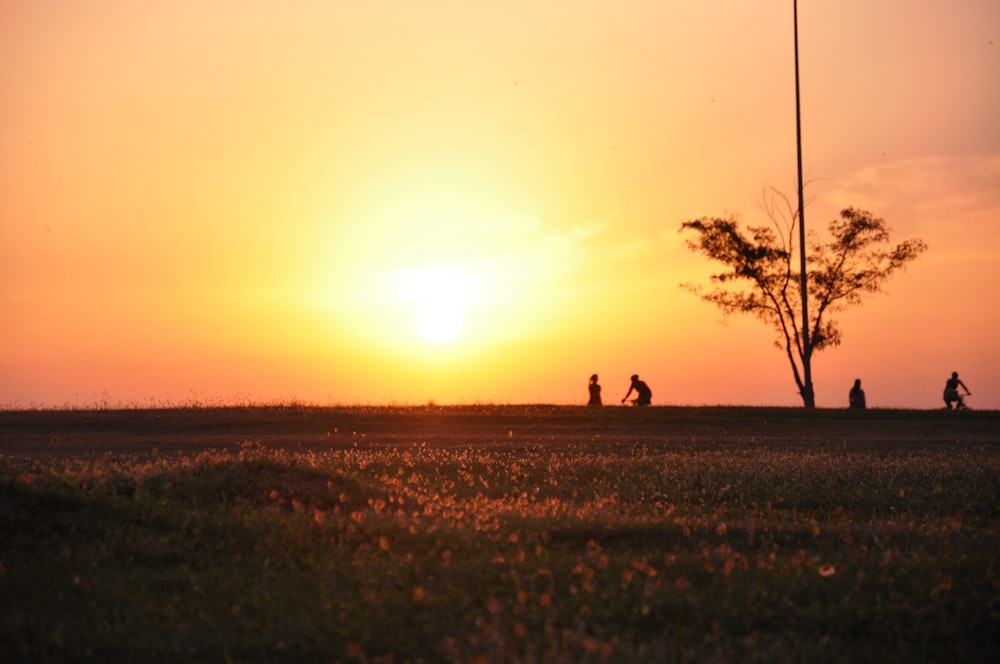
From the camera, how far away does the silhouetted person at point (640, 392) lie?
42719 mm

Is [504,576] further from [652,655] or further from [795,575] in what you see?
[795,575]

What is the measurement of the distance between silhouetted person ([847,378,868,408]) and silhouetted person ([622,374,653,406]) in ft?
31.6

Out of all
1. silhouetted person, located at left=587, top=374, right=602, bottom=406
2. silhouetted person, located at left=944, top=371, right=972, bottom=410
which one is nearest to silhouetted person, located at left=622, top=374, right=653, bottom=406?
silhouetted person, located at left=587, top=374, right=602, bottom=406

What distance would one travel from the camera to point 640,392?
4303 centimetres

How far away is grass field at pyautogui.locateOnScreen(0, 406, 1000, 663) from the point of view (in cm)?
762

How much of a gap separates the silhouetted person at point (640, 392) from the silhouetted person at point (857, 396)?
9.64m

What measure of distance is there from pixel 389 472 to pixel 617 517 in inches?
280

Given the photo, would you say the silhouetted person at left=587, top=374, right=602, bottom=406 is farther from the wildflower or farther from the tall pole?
the wildflower

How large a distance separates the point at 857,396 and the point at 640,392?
1034 cm

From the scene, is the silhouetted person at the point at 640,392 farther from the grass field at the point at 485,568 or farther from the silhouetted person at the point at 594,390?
the grass field at the point at 485,568

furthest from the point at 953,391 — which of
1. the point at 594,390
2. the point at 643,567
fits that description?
the point at 643,567

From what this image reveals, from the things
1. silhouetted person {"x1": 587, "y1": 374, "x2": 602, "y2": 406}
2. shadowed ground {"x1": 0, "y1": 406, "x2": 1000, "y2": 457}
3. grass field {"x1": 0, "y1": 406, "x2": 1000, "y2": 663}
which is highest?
silhouetted person {"x1": 587, "y1": 374, "x2": 602, "y2": 406}

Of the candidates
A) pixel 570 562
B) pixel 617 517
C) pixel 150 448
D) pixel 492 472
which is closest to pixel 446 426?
pixel 150 448

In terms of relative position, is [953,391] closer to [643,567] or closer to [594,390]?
[594,390]
